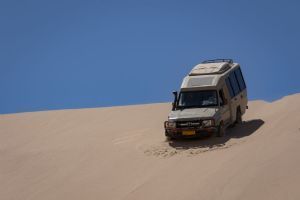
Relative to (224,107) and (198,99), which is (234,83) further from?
(198,99)

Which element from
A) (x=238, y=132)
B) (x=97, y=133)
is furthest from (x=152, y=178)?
(x=97, y=133)

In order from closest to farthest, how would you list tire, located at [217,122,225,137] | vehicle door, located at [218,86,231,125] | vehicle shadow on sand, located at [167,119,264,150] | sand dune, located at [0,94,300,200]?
sand dune, located at [0,94,300,200] → vehicle shadow on sand, located at [167,119,264,150] → tire, located at [217,122,225,137] → vehicle door, located at [218,86,231,125]

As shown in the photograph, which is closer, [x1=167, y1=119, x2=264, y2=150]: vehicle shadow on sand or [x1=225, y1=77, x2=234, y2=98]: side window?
[x1=167, y1=119, x2=264, y2=150]: vehicle shadow on sand

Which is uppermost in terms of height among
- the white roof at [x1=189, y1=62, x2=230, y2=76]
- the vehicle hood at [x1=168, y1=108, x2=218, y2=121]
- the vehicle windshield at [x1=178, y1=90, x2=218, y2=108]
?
the white roof at [x1=189, y1=62, x2=230, y2=76]

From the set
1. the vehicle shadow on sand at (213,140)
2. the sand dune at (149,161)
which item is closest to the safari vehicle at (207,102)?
the vehicle shadow on sand at (213,140)

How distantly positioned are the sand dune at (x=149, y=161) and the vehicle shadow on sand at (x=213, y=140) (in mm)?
32

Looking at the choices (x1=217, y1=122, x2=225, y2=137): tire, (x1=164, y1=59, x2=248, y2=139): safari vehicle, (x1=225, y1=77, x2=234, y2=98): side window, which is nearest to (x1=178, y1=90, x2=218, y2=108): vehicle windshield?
(x1=164, y1=59, x2=248, y2=139): safari vehicle

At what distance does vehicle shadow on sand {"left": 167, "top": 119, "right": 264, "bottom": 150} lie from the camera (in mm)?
18328

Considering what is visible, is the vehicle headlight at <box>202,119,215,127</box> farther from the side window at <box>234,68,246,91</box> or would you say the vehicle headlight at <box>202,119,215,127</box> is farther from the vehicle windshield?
the side window at <box>234,68,246,91</box>

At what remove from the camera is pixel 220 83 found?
20297 millimetres

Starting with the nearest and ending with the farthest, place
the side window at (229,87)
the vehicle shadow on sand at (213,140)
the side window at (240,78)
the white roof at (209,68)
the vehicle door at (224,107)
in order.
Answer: the vehicle shadow on sand at (213,140) → the vehicle door at (224,107) → the side window at (229,87) → the white roof at (209,68) → the side window at (240,78)

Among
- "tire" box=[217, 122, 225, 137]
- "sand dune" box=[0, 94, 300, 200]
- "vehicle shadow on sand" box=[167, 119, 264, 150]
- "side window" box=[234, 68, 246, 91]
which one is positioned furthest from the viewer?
"side window" box=[234, 68, 246, 91]

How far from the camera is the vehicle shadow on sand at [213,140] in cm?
1833

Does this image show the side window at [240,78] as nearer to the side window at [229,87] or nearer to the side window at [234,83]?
the side window at [234,83]
